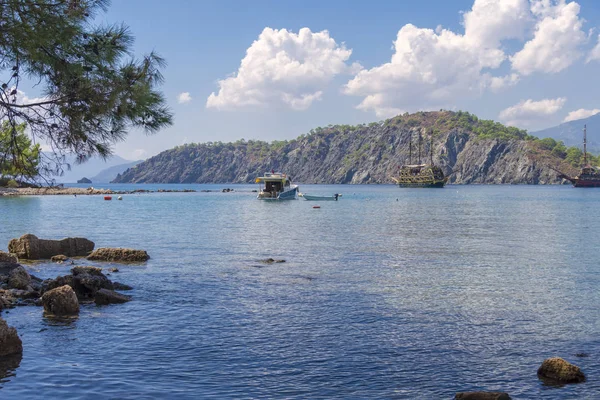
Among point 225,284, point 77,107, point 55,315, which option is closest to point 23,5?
point 77,107

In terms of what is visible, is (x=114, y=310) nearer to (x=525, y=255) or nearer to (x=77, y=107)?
(x=77, y=107)

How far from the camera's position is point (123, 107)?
13.2 m

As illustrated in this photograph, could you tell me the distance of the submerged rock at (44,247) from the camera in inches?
1203

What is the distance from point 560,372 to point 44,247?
27.9 m

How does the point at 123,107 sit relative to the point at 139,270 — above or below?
above

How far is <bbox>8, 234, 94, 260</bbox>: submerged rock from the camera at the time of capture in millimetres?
30547

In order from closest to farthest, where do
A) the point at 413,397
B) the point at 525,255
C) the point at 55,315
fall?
the point at 413,397, the point at 55,315, the point at 525,255

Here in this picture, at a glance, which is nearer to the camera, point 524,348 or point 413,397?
point 413,397

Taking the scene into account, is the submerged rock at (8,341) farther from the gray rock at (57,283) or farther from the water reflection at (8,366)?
the gray rock at (57,283)

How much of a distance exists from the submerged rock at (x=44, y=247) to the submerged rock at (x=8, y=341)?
18.5 m

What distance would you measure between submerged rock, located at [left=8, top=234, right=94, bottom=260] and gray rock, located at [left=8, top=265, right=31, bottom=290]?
943cm

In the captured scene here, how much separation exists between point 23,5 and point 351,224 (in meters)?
47.5

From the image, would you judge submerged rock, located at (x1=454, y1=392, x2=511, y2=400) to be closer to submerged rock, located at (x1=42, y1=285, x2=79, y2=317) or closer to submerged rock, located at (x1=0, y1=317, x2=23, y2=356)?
submerged rock, located at (x1=0, y1=317, x2=23, y2=356)

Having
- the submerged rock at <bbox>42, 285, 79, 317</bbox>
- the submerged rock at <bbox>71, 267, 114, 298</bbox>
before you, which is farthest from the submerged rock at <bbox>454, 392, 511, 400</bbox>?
the submerged rock at <bbox>71, 267, 114, 298</bbox>
